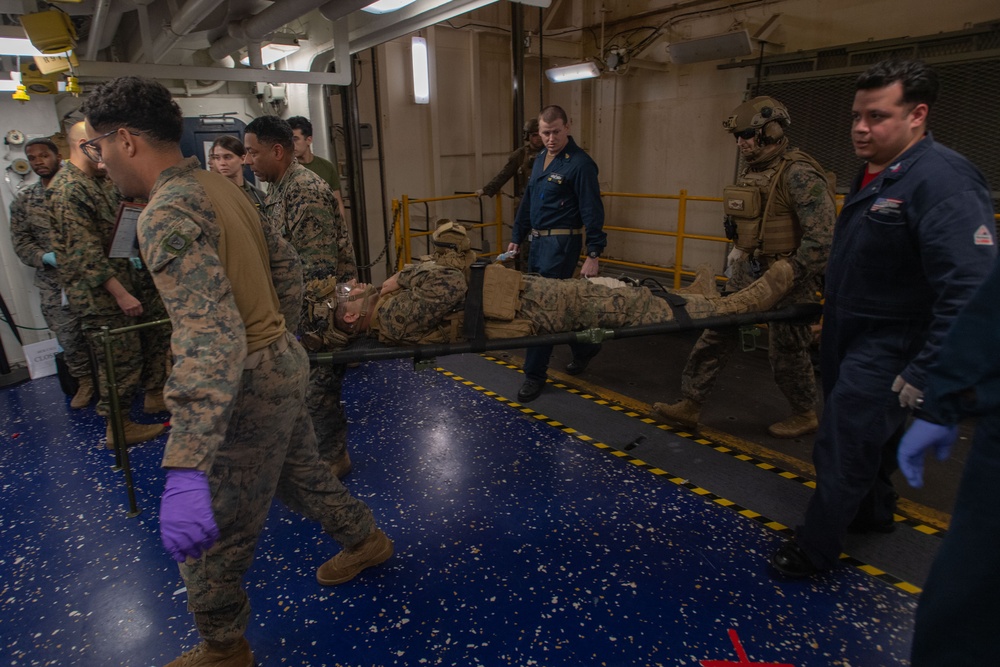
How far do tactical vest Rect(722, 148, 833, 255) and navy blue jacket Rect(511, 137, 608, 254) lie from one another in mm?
1032

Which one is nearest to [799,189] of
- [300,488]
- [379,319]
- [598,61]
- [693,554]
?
[693,554]

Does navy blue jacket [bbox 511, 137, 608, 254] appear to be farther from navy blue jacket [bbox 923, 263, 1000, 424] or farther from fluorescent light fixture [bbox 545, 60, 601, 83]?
fluorescent light fixture [bbox 545, 60, 601, 83]

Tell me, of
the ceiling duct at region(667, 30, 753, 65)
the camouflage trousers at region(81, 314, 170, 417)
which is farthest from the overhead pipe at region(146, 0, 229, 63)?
the ceiling duct at region(667, 30, 753, 65)

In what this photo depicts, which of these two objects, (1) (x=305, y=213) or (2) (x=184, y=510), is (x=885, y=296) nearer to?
(2) (x=184, y=510)

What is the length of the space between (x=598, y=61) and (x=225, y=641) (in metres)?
8.25

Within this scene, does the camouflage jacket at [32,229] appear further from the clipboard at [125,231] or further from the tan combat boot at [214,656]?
the tan combat boot at [214,656]

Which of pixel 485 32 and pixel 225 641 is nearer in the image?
pixel 225 641

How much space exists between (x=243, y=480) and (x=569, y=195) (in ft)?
10.2

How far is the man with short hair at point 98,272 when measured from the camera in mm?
3465

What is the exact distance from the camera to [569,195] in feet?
13.8

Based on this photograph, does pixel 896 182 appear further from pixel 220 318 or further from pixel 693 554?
pixel 220 318

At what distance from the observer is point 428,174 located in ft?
27.5

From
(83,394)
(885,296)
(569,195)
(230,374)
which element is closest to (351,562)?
(230,374)

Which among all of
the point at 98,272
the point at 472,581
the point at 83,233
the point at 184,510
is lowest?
the point at 472,581
